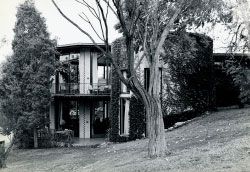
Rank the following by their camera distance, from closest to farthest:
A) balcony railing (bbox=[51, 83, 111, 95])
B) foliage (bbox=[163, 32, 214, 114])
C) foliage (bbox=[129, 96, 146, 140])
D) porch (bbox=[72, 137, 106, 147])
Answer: foliage (bbox=[129, 96, 146, 140])
foliage (bbox=[163, 32, 214, 114])
porch (bbox=[72, 137, 106, 147])
balcony railing (bbox=[51, 83, 111, 95])

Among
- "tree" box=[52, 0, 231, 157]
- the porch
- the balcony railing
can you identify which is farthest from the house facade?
"tree" box=[52, 0, 231, 157]

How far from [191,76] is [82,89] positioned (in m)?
8.34

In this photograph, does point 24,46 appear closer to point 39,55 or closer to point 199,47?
point 39,55

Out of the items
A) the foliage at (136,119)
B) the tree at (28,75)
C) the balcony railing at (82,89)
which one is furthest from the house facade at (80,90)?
the foliage at (136,119)

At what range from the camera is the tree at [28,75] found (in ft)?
80.2

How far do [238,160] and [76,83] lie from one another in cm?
1912

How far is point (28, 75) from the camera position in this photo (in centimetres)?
2486

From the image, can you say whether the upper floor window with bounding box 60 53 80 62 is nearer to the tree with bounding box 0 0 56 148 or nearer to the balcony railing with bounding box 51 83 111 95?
the balcony railing with bounding box 51 83 111 95

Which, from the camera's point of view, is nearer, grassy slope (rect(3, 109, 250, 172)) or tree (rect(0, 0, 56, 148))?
grassy slope (rect(3, 109, 250, 172))

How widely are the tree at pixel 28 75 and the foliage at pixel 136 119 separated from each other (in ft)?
18.7

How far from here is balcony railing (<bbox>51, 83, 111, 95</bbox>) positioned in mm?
27705

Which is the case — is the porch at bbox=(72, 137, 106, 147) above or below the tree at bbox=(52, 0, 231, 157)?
below

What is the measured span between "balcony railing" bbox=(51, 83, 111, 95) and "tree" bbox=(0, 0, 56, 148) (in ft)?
9.75

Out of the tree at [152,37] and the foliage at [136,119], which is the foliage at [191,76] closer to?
the foliage at [136,119]
